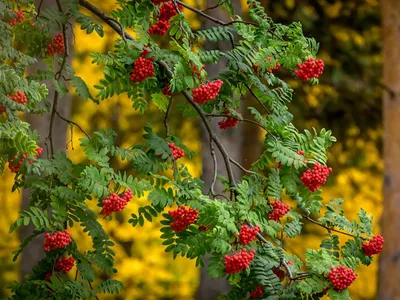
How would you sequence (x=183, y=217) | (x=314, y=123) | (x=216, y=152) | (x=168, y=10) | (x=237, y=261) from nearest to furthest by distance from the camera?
(x=237, y=261) < (x=183, y=217) < (x=168, y=10) < (x=216, y=152) < (x=314, y=123)

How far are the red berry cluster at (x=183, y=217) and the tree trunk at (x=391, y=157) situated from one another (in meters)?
3.85

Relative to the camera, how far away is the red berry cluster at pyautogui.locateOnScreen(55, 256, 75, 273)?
10.0ft

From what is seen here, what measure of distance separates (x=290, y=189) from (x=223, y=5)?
79 cm

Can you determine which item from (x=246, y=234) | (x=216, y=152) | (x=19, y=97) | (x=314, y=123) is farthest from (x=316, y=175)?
(x=314, y=123)

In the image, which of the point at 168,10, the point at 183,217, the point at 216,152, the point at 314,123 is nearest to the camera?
the point at 183,217

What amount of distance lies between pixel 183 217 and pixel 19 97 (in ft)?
2.22

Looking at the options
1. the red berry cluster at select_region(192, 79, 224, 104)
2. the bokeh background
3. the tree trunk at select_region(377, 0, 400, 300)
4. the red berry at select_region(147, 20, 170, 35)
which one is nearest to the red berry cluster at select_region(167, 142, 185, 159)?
the red berry cluster at select_region(192, 79, 224, 104)

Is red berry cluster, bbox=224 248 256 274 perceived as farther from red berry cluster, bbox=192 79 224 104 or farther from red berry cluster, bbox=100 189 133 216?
red berry cluster, bbox=192 79 224 104

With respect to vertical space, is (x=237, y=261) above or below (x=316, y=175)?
below

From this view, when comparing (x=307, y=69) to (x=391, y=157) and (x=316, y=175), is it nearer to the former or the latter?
(x=316, y=175)

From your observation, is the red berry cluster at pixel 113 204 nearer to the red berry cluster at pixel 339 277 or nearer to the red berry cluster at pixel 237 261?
the red berry cluster at pixel 237 261

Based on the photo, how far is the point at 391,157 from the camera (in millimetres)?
6508

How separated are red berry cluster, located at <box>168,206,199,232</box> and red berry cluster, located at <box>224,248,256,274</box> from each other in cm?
19

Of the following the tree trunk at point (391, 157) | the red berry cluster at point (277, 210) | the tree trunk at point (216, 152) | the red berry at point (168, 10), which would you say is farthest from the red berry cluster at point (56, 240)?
the tree trunk at point (391, 157)
